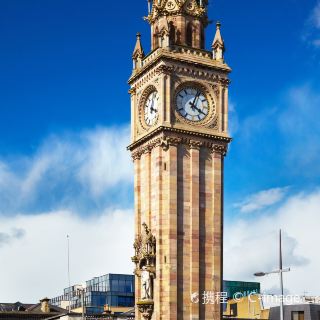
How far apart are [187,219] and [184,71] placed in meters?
14.2

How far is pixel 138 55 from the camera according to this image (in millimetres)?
88125

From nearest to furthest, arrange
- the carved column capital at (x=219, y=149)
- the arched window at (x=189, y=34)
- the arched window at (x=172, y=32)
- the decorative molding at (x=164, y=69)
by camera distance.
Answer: the decorative molding at (x=164, y=69) → the carved column capital at (x=219, y=149) → the arched window at (x=172, y=32) → the arched window at (x=189, y=34)

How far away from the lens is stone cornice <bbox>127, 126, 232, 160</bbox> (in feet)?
267

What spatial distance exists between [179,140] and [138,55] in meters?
11.5

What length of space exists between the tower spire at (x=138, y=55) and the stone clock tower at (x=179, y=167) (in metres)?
0.40

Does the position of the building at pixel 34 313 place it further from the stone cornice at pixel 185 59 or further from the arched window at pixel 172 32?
the arched window at pixel 172 32

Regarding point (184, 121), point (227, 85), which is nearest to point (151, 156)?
point (184, 121)

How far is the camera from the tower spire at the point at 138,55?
87.9 metres

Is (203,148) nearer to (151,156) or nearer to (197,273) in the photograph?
(151,156)

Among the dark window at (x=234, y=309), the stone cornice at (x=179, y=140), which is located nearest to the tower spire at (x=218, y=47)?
the stone cornice at (x=179, y=140)

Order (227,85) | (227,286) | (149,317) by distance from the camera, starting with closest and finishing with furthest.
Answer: (149,317)
(227,85)
(227,286)

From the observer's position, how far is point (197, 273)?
80312mm

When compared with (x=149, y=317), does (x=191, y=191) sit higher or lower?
higher

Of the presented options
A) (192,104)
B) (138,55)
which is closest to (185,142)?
(192,104)
